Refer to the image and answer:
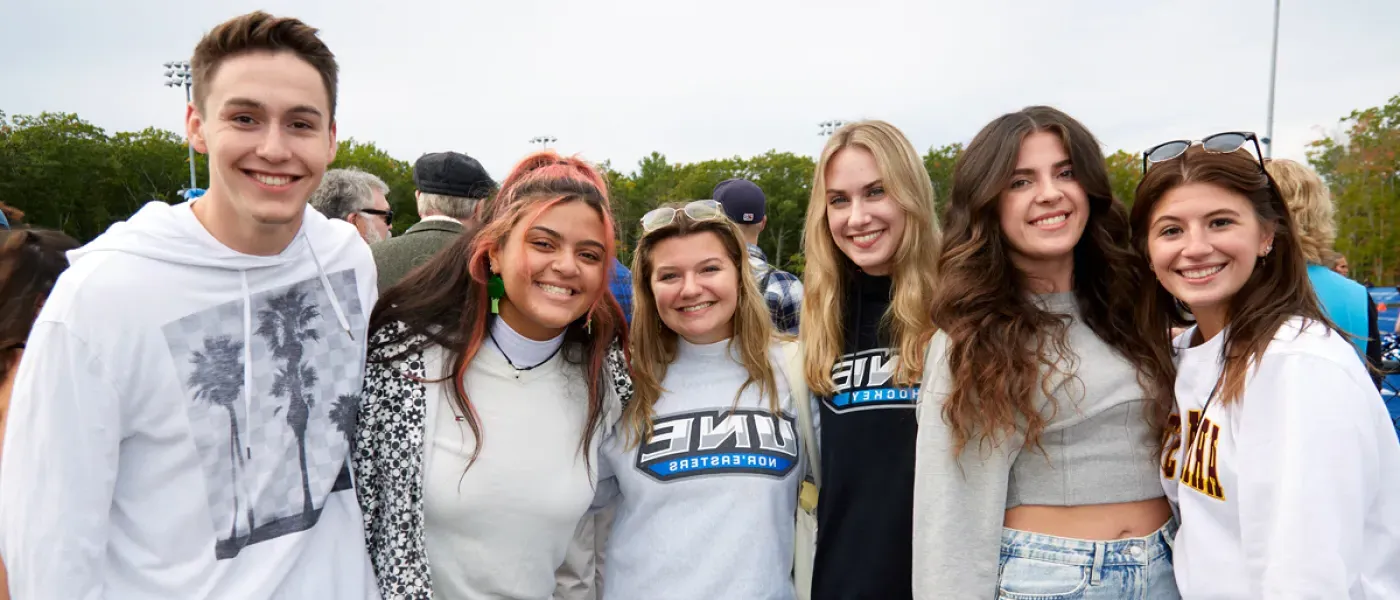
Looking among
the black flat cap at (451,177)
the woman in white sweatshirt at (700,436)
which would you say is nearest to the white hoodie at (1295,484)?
the woman in white sweatshirt at (700,436)

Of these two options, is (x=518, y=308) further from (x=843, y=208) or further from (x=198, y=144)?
(x=843, y=208)

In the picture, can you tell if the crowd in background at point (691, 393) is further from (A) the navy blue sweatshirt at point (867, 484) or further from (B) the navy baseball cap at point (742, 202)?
(B) the navy baseball cap at point (742, 202)

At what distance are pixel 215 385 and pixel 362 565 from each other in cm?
73

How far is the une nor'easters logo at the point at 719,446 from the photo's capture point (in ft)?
9.20

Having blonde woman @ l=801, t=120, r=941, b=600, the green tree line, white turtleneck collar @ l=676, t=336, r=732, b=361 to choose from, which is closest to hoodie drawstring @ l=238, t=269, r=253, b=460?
white turtleneck collar @ l=676, t=336, r=732, b=361

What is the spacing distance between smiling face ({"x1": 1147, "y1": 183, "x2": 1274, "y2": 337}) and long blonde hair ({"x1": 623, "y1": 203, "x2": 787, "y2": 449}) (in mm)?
1400

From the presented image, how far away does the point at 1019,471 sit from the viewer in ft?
8.26

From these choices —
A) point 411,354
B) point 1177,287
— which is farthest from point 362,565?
point 1177,287

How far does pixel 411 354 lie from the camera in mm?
2717

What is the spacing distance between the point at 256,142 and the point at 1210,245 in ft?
9.20

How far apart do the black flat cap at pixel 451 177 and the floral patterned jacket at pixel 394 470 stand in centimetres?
254

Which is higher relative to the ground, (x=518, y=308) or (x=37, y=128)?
(x=37, y=128)

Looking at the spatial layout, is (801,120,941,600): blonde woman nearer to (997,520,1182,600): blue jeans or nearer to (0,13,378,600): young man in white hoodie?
(997,520,1182,600): blue jeans

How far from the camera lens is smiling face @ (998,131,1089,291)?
8.53 ft
